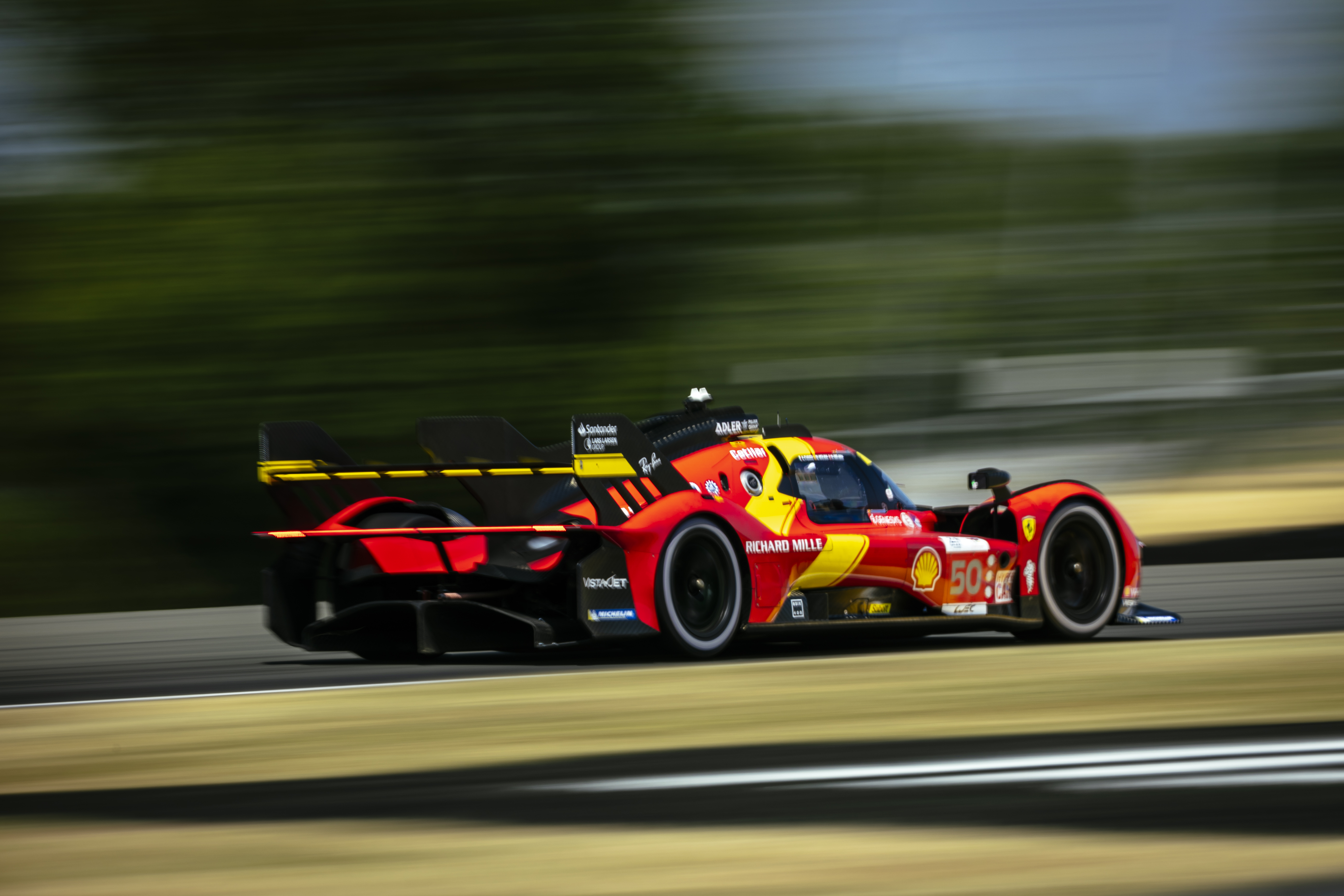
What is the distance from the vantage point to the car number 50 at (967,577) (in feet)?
33.5

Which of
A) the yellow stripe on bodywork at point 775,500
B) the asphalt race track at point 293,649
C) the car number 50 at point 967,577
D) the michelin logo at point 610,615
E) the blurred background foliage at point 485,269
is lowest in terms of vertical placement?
the asphalt race track at point 293,649

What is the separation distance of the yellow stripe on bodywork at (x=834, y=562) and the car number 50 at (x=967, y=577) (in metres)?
0.68

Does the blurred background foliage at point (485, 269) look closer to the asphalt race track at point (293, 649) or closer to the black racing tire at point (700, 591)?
the asphalt race track at point (293, 649)

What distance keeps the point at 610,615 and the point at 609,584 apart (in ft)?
0.54

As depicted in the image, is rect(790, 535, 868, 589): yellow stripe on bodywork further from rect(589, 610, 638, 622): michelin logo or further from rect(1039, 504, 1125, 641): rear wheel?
rect(1039, 504, 1125, 641): rear wheel

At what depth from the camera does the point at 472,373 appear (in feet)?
65.9

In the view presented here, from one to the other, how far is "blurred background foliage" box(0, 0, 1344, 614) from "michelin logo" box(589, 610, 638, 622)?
1089 centimetres

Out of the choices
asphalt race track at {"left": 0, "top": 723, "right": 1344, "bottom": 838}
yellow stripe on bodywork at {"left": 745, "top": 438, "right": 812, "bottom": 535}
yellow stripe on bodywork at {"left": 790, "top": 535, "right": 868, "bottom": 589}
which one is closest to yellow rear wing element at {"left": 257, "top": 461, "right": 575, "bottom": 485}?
yellow stripe on bodywork at {"left": 745, "top": 438, "right": 812, "bottom": 535}

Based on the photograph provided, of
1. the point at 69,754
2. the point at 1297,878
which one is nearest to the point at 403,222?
the point at 69,754

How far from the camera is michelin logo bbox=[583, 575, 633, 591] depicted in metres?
8.83

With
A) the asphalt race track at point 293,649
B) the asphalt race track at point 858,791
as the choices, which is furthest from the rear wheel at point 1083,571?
the asphalt race track at point 858,791

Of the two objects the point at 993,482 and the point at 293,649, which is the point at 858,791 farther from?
the point at 293,649

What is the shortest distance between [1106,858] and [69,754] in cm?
404

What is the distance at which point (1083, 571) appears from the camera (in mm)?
10844
